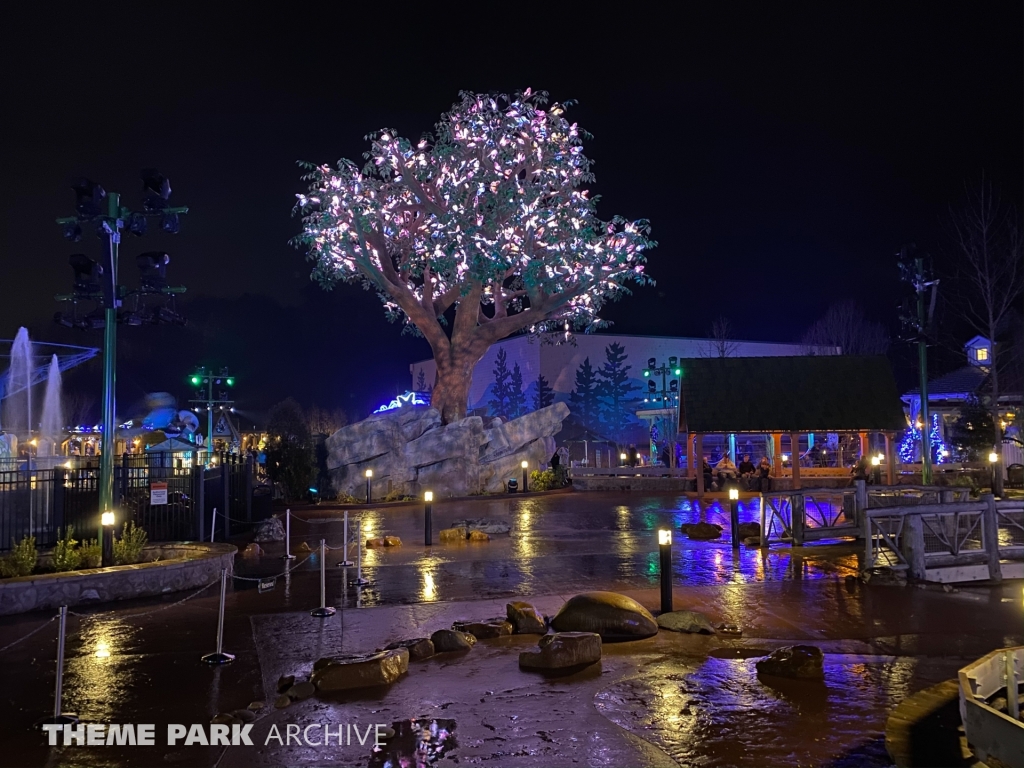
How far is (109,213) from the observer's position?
39.1ft

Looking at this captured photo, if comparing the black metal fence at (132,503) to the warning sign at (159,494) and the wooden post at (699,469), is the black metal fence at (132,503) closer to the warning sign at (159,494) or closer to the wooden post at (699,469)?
the warning sign at (159,494)

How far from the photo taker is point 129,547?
11938 mm

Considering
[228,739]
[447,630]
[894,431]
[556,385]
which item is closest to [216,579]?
[447,630]

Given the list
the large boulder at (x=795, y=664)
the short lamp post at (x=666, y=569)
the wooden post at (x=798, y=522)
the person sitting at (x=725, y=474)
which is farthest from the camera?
the person sitting at (x=725, y=474)

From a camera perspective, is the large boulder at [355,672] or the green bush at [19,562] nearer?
the large boulder at [355,672]

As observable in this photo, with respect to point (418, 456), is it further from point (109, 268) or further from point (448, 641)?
point (448, 641)

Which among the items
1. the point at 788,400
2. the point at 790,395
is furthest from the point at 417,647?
the point at 790,395

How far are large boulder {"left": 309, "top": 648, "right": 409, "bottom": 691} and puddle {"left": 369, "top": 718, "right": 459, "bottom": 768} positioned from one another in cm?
94

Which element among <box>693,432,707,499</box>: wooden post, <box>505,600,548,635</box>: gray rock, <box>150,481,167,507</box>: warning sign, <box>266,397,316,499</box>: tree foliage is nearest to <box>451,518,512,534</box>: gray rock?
<box>150,481,167,507</box>: warning sign

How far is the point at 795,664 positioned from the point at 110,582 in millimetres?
8902

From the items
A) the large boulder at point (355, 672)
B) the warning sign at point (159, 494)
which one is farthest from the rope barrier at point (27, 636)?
the warning sign at point (159, 494)

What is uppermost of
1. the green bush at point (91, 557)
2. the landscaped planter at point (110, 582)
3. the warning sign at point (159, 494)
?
the warning sign at point (159, 494)

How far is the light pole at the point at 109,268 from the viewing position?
11.7 meters

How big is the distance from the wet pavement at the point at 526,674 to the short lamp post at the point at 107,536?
1.17 meters
